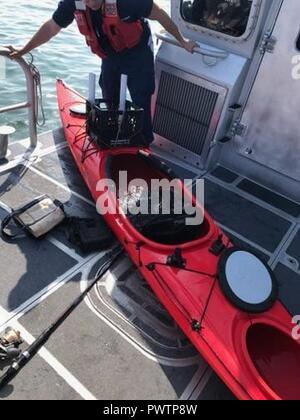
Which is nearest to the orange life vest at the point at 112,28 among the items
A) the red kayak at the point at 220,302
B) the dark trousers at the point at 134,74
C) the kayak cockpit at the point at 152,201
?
the dark trousers at the point at 134,74

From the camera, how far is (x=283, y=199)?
5.82 meters

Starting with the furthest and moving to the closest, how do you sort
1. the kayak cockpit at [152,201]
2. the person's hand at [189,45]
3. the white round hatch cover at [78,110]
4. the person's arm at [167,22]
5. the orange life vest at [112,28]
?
the white round hatch cover at [78,110]
the person's hand at [189,45]
the person's arm at [167,22]
the orange life vest at [112,28]
the kayak cockpit at [152,201]

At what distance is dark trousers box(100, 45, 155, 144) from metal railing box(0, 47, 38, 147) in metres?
0.97

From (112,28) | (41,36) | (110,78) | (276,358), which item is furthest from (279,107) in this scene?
(276,358)

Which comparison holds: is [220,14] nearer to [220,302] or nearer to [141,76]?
[141,76]

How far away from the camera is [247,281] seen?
3.57 m

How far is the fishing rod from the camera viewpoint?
A: 3.05 m

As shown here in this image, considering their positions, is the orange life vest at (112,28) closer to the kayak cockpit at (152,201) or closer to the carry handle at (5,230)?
the kayak cockpit at (152,201)

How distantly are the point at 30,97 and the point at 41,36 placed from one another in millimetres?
929

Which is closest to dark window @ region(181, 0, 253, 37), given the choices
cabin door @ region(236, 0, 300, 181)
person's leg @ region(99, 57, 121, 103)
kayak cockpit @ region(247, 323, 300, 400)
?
cabin door @ region(236, 0, 300, 181)

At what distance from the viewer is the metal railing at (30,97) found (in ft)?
16.3

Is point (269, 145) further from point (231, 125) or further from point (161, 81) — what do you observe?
point (161, 81)

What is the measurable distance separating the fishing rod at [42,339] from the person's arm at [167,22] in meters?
2.96
